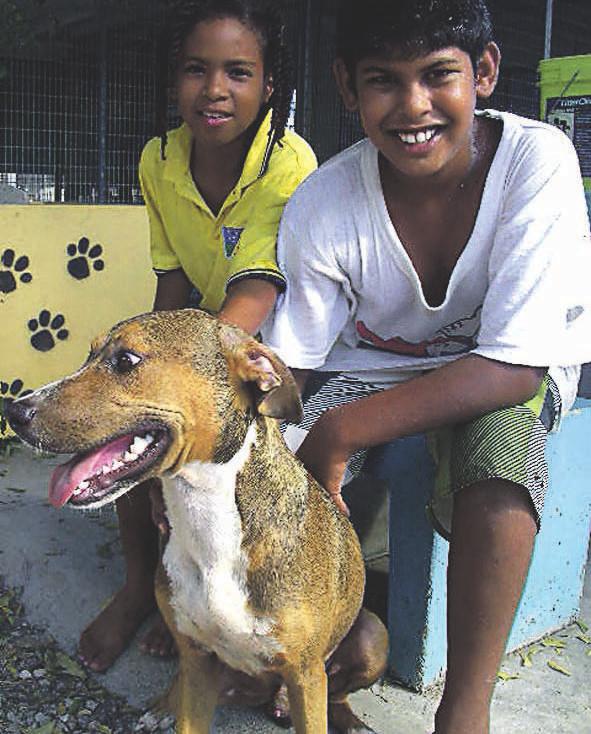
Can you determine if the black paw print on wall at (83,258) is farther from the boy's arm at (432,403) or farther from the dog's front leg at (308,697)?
the dog's front leg at (308,697)

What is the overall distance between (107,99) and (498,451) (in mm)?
9513

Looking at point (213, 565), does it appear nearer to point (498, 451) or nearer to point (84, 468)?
point (84, 468)

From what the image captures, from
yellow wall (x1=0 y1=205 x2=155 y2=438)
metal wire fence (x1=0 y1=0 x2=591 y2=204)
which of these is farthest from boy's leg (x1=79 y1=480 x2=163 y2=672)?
metal wire fence (x1=0 y1=0 x2=591 y2=204)

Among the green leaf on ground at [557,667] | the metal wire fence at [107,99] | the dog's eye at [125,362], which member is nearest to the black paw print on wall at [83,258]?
the green leaf on ground at [557,667]

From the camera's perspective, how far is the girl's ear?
3.37 m

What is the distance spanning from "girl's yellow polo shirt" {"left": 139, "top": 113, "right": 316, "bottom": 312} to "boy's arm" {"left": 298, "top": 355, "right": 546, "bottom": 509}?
614 mm

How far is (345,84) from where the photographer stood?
9.24ft

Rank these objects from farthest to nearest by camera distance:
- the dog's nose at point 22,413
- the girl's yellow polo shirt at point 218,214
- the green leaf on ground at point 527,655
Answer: the green leaf on ground at point 527,655 → the girl's yellow polo shirt at point 218,214 → the dog's nose at point 22,413

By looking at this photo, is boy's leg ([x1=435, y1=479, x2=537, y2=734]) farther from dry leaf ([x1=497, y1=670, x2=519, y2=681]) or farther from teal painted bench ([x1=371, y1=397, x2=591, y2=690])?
dry leaf ([x1=497, y1=670, x2=519, y2=681])

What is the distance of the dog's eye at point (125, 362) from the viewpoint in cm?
205

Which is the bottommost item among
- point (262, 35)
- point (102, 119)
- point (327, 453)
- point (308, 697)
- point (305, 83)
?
point (308, 697)

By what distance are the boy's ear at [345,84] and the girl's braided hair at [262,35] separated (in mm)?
559

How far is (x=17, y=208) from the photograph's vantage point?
17.3ft

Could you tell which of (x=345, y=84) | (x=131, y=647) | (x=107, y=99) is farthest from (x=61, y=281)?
(x=107, y=99)
